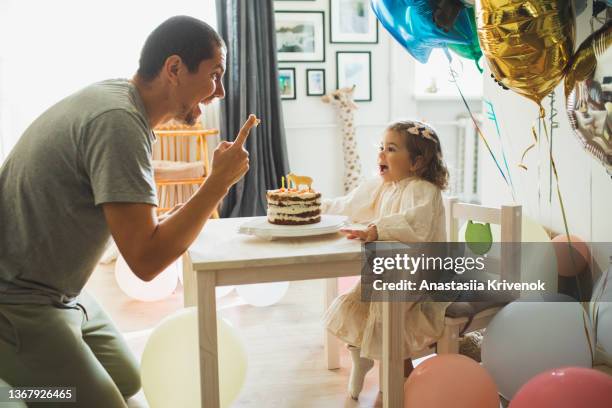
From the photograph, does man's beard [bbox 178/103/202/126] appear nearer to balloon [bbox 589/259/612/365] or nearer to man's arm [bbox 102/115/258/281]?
man's arm [bbox 102/115/258/281]

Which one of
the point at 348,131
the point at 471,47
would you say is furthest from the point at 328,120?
the point at 471,47

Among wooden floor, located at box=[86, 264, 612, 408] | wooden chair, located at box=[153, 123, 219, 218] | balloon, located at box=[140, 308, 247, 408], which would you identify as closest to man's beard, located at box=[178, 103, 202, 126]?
balloon, located at box=[140, 308, 247, 408]

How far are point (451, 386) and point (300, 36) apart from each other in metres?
3.60

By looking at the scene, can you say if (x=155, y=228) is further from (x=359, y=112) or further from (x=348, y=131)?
(x=359, y=112)

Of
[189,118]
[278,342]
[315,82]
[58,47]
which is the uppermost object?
[58,47]

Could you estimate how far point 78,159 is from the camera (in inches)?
55.9

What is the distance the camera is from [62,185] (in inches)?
56.5

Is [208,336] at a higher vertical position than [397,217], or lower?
lower

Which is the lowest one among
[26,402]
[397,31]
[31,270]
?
[26,402]

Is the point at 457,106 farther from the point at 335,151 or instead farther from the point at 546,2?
the point at 546,2

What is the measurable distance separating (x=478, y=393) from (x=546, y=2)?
1.02m

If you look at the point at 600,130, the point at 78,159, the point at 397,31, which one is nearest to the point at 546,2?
the point at 600,130

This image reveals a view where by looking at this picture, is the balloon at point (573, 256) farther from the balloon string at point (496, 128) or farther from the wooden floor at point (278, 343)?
the balloon string at point (496, 128)

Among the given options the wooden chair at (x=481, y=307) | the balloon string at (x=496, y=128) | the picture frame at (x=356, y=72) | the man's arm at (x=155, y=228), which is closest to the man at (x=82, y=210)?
the man's arm at (x=155, y=228)
